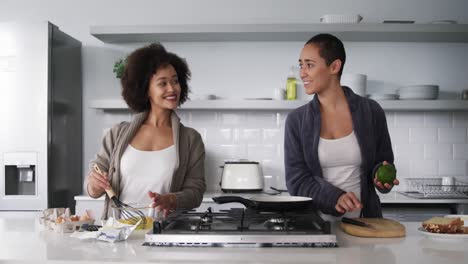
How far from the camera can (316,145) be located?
2.47 m

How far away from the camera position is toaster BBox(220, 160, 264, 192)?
4039 mm

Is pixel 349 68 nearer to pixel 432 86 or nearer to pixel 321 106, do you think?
pixel 432 86

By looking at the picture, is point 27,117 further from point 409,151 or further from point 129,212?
point 409,151

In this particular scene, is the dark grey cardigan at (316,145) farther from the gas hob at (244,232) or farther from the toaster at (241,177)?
the toaster at (241,177)

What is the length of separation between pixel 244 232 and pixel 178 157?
871 millimetres

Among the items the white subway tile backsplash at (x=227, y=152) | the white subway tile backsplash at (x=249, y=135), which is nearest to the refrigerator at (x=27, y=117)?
the white subway tile backsplash at (x=227, y=152)

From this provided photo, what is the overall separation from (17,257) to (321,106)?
150 cm

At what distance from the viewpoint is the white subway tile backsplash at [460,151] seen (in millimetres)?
4438

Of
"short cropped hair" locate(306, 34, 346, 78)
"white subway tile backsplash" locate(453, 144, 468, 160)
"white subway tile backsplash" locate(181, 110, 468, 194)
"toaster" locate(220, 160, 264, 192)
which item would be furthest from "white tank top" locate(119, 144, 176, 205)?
"white subway tile backsplash" locate(453, 144, 468, 160)

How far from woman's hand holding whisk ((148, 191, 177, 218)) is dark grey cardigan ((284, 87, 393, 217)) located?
20.4 inches

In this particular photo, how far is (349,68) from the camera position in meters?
4.48

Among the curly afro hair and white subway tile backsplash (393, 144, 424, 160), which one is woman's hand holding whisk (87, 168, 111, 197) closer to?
the curly afro hair

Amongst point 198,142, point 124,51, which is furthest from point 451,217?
point 124,51

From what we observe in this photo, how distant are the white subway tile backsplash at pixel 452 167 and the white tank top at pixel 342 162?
218 cm
